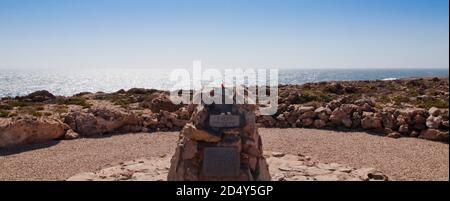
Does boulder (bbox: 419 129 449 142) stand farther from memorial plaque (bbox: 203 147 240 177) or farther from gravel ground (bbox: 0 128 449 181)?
memorial plaque (bbox: 203 147 240 177)

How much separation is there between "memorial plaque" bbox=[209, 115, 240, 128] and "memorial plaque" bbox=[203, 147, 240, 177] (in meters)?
0.40

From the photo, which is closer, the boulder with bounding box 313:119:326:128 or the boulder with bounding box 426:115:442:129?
the boulder with bounding box 426:115:442:129

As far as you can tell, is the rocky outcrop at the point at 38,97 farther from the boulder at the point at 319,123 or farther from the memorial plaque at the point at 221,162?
the memorial plaque at the point at 221,162

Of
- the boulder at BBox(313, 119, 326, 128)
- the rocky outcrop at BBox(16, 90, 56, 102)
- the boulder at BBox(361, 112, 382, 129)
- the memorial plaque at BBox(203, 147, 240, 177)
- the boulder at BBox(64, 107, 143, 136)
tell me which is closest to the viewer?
the memorial plaque at BBox(203, 147, 240, 177)

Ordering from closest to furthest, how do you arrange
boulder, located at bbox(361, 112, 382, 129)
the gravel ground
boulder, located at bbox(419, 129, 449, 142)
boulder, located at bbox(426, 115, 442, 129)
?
1. the gravel ground
2. boulder, located at bbox(419, 129, 449, 142)
3. boulder, located at bbox(426, 115, 442, 129)
4. boulder, located at bbox(361, 112, 382, 129)

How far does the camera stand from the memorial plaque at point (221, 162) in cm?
735

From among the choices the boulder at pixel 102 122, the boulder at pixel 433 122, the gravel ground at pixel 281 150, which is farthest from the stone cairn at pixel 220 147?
the boulder at pixel 433 122

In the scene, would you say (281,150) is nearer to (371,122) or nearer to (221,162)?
(371,122)

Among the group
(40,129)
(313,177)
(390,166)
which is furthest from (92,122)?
(390,166)

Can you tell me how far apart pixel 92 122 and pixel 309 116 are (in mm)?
8007

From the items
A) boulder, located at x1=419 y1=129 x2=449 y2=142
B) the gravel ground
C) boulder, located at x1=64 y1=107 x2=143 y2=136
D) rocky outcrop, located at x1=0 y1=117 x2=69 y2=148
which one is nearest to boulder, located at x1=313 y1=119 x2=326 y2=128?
the gravel ground

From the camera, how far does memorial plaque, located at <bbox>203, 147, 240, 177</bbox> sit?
735cm

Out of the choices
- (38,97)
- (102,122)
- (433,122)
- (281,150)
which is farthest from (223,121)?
(38,97)
